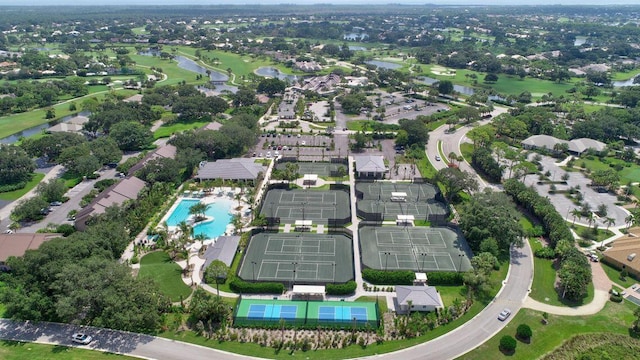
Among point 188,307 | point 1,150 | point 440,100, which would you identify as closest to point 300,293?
point 188,307

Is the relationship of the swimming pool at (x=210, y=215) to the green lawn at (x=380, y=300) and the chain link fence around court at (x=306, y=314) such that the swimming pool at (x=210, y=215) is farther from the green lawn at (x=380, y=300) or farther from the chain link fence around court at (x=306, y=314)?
the green lawn at (x=380, y=300)

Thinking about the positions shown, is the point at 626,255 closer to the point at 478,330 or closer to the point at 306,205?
the point at 478,330

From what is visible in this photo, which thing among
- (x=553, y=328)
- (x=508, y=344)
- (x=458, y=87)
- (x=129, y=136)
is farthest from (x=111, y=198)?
(x=458, y=87)

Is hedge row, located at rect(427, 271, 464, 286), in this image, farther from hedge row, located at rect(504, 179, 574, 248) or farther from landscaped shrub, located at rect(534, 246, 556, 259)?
hedge row, located at rect(504, 179, 574, 248)

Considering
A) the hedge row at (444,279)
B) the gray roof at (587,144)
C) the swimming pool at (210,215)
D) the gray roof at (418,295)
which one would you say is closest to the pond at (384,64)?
the gray roof at (587,144)

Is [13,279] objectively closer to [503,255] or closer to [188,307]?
[188,307]

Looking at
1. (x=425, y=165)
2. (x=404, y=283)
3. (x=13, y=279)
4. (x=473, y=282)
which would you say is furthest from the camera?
(x=425, y=165)
